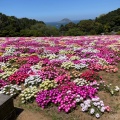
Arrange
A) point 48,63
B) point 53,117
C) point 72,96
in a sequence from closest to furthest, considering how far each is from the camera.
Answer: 1. point 53,117
2. point 72,96
3. point 48,63

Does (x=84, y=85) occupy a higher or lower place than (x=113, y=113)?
higher

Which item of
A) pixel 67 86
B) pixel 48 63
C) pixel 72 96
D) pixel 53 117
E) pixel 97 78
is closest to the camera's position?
pixel 53 117

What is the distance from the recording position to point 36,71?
449 inches

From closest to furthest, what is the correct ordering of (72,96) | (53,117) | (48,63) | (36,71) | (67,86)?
(53,117) → (72,96) → (67,86) → (36,71) → (48,63)

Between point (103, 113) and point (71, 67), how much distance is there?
4.67m

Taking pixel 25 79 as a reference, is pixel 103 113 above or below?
below

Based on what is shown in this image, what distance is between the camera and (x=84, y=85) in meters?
9.37

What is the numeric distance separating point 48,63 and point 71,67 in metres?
1.69

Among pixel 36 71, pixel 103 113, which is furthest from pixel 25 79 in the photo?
pixel 103 113

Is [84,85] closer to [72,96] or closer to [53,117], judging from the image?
[72,96]

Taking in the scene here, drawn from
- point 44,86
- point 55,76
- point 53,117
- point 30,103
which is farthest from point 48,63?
point 53,117

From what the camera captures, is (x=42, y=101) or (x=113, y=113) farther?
(x=42, y=101)

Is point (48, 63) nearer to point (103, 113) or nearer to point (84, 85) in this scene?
point (84, 85)

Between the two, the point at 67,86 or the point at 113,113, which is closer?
the point at 113,113
